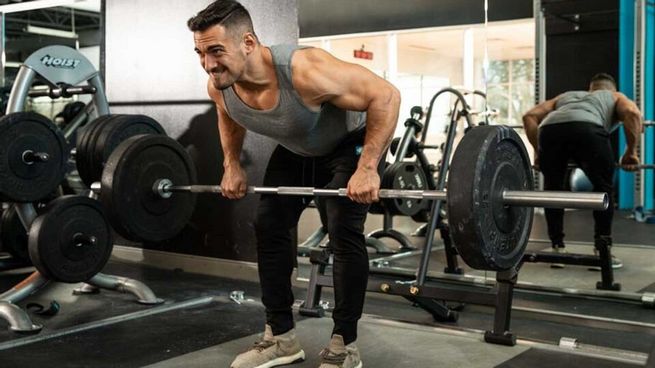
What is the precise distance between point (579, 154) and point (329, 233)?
1614mm

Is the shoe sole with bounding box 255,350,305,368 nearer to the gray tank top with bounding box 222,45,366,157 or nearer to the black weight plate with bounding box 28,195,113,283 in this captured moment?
the gray tank top with bounding box 222,45,366,157

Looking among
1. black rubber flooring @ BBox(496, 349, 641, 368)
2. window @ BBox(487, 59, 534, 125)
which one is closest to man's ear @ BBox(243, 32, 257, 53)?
black rubber flooring @ BBox(496, 349, 641, 368)

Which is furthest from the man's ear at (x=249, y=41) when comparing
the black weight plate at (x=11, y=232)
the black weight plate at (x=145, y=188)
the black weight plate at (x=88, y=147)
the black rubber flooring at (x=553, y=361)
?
the black weight plate at (x=11, y=232)

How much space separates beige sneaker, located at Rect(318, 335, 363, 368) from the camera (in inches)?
90.1

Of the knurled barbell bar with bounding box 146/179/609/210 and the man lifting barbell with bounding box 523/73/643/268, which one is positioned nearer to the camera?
the knurled barbell bar with bounding box 146/179/609/210

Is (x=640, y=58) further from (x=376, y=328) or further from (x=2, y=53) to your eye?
(x=2, y=53)

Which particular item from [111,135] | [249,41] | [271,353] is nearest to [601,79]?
[249,41]

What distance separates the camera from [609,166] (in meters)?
3.40

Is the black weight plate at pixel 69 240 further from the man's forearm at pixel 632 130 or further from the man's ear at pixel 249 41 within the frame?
the man's forearm at pixel 632 130

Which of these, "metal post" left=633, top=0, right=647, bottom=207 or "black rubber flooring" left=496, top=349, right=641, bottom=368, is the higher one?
"metal post" left=633, top=0, right=647, bottom=207

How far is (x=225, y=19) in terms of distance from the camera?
211 centimetres

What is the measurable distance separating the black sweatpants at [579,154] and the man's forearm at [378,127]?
1383 mm

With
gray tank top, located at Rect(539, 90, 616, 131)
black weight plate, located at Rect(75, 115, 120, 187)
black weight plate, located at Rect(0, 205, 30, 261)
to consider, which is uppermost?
gray tank top, located at Rect(539, 90, 616, 131)

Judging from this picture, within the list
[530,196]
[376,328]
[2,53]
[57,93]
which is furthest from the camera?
[2,53]
